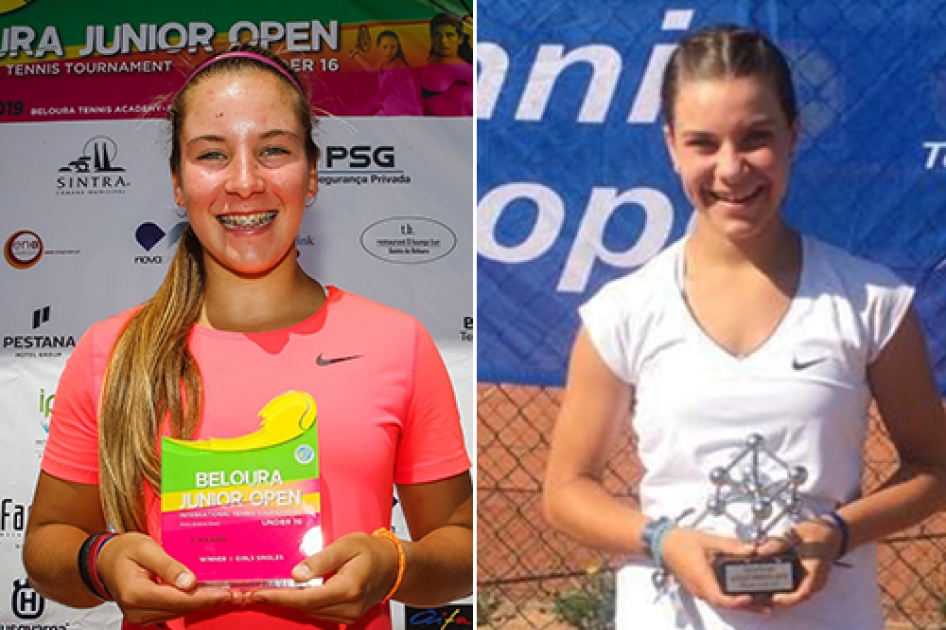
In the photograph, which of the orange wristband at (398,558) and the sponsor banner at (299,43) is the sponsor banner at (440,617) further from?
the sponsor banner at (299,43)

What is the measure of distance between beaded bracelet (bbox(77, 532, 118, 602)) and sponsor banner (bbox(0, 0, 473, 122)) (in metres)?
1.87

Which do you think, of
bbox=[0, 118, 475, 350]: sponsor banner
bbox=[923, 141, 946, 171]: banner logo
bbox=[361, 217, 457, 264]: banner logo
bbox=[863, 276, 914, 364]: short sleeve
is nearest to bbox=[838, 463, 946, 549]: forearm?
bbox=[863, 276, 914, 364]: short sleeve

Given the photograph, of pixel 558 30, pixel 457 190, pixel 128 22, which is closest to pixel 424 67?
pixel 457 190

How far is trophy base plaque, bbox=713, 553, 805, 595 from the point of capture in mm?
2604

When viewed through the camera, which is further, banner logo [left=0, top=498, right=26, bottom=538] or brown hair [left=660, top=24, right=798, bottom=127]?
banner logo [left=0, top=498, right=26, bottom=538]

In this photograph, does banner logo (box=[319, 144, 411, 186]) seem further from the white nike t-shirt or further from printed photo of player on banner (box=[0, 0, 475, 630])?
the white nike t-shirt

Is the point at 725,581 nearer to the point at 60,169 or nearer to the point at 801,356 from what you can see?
the point at 801,356

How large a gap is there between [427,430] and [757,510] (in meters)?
0.82

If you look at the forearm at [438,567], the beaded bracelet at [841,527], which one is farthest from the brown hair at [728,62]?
the forearm at [438,567]

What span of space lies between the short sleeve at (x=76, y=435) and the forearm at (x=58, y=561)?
0.42 feet

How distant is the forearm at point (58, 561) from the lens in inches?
114

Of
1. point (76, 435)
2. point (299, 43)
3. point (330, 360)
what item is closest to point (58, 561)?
point (76, 435)

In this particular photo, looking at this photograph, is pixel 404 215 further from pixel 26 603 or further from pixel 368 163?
pixel 26 603

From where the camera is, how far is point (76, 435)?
2961 mm
